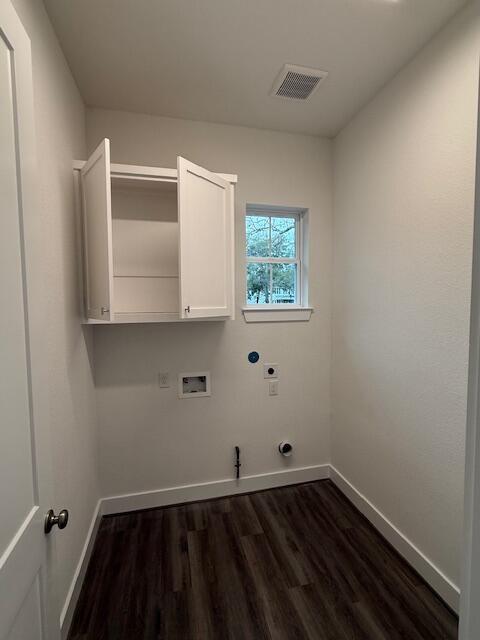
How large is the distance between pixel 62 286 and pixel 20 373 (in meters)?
0.82

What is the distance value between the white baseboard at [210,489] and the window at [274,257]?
4.47ft

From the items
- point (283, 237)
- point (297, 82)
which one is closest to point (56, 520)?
point (283, 237)

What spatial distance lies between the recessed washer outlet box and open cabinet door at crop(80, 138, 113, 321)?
2.65 ft

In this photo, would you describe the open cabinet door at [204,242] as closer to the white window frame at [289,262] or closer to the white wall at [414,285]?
the white window frame at [289,262]

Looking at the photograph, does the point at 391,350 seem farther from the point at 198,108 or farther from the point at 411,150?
the point at 198,108

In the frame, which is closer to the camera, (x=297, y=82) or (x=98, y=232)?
(x=98, y=232)

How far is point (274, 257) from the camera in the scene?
7.74 ft

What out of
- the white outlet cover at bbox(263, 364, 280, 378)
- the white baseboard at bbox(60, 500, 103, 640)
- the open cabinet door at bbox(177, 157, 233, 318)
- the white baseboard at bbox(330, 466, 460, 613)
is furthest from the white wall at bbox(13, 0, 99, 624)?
the white baseboard at bbox(330, 466, 460, 613)

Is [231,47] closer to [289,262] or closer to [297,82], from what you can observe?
[297,82]

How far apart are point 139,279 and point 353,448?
1.94 meters

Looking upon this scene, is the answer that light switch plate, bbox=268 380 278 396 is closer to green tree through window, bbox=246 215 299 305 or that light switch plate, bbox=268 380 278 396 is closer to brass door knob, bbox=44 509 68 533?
green tree through window, bbox=246 215 299 305

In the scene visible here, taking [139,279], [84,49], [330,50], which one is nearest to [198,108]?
[84,49]

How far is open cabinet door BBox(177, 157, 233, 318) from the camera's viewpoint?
1551 millimetres

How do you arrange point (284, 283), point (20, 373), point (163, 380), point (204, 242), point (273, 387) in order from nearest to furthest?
point (20, 373) < point (204, 242) < point (163, 380) < point (273, 387) < point (284, 283)
